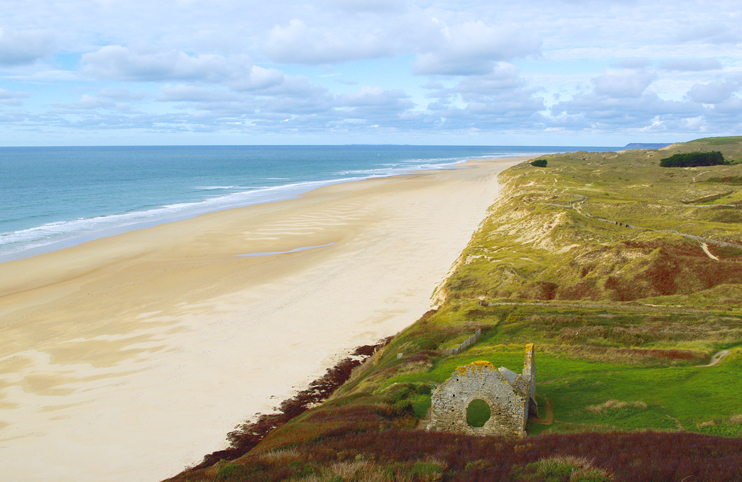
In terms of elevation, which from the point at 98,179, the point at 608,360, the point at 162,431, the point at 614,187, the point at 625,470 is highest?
the point at 98,179

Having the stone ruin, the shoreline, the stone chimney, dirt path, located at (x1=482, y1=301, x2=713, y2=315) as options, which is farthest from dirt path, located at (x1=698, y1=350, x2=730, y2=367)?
the shoreline

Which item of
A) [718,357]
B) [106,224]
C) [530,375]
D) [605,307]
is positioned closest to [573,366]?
[530,375]

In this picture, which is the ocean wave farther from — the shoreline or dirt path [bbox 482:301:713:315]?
dirt path [bbox 482:301:713:315]

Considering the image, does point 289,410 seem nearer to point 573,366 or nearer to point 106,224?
point 573,366

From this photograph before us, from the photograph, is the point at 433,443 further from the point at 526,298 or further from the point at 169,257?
the point at 169,257

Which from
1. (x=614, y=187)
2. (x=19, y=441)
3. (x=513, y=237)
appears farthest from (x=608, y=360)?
(x=614, y=187)

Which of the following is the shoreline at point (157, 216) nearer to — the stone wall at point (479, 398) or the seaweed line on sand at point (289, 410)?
the seaweed line on sand at point (289, 410)

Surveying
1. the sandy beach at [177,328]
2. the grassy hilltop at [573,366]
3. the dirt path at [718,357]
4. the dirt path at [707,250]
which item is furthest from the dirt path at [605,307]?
the dirt path at [707,250]
